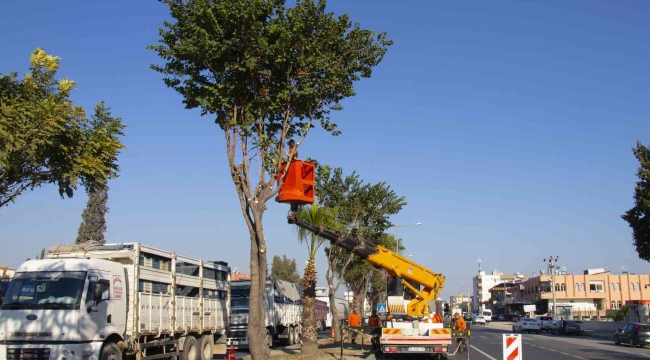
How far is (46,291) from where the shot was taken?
1434cm

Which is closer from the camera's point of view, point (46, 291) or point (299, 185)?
point (299, 185)

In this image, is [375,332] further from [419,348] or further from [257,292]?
[257,292]

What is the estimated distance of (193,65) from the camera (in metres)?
18.1

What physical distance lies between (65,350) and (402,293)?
11.7m

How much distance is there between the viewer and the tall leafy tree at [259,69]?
17.2 metres

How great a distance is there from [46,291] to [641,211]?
120 ft

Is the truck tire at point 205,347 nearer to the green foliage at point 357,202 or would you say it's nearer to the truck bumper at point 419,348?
the truck bumper at point 419,348

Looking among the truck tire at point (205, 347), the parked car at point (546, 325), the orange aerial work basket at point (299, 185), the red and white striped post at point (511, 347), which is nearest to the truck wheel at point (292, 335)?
the truck tire at point (205, 347)

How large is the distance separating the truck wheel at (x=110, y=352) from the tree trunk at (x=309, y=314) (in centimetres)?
1025

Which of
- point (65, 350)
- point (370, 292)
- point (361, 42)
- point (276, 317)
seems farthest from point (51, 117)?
point (370, 292)

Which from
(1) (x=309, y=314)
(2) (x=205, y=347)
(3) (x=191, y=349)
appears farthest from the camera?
(1) (x=309, y=314)

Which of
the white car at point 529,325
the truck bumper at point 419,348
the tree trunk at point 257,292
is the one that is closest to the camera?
the tree trunk at point 257,292

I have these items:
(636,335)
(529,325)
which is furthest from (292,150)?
(529,325)

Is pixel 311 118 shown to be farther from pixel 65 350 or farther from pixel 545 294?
pixel 545 294
